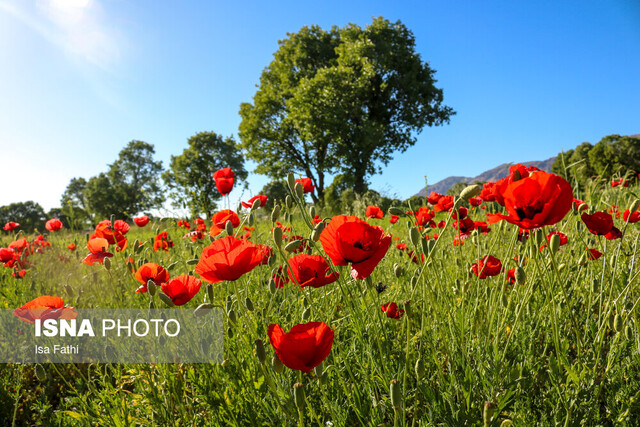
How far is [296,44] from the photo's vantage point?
65.8ft

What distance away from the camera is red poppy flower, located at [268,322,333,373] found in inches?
31.2

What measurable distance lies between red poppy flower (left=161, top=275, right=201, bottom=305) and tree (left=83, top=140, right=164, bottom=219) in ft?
99.6

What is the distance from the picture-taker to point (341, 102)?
16.8m

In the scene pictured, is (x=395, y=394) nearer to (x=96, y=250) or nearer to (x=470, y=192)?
(x=470, y=192)

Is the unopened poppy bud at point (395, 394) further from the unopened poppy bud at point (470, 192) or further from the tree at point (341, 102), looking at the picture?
the tree at point (341, 102)

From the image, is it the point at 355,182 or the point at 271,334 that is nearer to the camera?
the point at 271,334

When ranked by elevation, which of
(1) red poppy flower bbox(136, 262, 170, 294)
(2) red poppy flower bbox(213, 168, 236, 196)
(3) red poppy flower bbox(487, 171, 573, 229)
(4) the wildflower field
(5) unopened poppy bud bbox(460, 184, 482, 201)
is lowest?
(4) the wildflower field

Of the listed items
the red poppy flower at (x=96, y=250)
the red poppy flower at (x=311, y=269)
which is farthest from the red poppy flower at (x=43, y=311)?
the red poppy flower at (x=311, y=269)

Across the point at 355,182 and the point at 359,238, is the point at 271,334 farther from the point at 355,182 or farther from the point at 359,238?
the point at 355,182

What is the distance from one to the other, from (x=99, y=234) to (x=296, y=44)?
67.3 ft

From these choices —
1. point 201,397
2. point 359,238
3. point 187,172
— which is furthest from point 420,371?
point 187,172

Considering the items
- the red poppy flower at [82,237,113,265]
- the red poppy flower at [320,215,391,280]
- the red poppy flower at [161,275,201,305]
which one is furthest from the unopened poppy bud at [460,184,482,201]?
the red poppy flower at [82,237,113,265]

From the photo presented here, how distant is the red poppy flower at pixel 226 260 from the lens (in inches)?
40.8

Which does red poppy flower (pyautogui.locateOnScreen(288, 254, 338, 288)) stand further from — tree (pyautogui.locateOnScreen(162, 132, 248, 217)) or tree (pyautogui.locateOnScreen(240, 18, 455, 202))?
tree (pyautogui.locateOnScreen(162, 132, 248, 217))
